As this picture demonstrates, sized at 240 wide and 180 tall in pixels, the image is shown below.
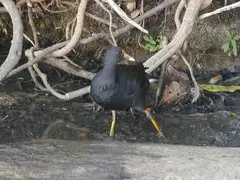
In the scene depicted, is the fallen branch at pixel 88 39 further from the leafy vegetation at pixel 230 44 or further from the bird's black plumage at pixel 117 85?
the leafy vegetation at pixel 230 44

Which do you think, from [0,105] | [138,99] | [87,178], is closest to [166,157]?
[87,178]

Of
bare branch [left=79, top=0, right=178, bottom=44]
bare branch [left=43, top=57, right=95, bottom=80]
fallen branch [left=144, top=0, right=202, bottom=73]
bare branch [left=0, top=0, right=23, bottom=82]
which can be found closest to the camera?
bare branch [left=0, top=0, right=23, bottom=82]

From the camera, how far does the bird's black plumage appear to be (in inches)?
163

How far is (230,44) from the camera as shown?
5488mm

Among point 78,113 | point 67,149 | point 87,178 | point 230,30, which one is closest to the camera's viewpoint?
point 87,178

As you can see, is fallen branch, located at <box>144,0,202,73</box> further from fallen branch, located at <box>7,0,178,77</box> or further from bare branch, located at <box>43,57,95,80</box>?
bare branch, located at <box>43,57,95,80</box>

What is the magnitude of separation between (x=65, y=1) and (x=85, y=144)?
2166 millimetres

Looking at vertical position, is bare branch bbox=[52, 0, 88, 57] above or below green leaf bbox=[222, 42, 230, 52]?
above

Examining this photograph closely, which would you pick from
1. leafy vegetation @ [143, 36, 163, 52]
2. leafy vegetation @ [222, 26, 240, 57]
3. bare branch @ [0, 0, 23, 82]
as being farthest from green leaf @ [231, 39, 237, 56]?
bare branch @ [0, 0, 23, 82]

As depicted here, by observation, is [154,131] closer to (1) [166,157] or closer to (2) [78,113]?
(2) [78,113]

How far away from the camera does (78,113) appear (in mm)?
4887

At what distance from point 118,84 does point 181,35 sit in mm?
791

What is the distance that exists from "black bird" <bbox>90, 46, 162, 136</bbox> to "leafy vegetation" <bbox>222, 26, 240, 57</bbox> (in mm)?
1328

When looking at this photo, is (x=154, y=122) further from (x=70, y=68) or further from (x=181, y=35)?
(x=70, y=68)
